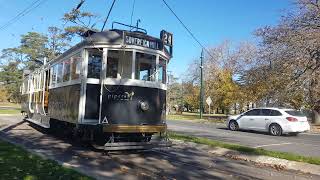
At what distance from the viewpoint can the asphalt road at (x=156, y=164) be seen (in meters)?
9.99

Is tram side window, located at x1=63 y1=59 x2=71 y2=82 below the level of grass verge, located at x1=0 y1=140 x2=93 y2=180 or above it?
above

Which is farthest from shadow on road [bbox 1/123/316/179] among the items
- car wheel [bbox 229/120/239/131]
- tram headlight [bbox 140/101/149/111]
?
car wheel [bbox 229/120/239/131]

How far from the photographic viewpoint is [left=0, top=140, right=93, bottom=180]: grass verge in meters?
8.49

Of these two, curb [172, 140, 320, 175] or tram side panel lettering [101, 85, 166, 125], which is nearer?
curb [172, 140, 320, 175]

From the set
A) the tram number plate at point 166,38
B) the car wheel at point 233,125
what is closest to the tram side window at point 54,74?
the tram number plate at point 166,38

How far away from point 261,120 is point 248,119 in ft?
3.50

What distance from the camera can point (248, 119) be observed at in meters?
26.1

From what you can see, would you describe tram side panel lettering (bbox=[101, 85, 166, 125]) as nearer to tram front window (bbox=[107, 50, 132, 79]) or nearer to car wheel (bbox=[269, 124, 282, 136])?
tram front window (bbox=[107, 50, 132, 79])

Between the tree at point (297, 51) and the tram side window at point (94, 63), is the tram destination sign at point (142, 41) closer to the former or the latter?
the tram side window at point (94, 63)

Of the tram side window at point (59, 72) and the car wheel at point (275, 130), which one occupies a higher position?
the tram side window at point (59, 72)

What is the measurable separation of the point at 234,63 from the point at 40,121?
164 ft

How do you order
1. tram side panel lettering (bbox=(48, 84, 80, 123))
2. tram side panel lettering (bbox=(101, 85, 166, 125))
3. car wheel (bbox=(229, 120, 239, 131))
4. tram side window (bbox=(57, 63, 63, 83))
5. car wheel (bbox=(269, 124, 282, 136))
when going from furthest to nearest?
car wheel (bbox=(229, 120, 239, 131)), car wheel (bbox=(269, 124, 282, 136)), tram side window (bbox=(57, 63, 63, 83)), tram side panel lettering (bbox=(48, 84, 80, 123)), tram side panel lettering (bbox=(101, 85, 166, 125))

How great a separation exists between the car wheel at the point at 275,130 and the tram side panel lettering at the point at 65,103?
12963 millimetres

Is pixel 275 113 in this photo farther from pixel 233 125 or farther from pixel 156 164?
pixel 156 164
